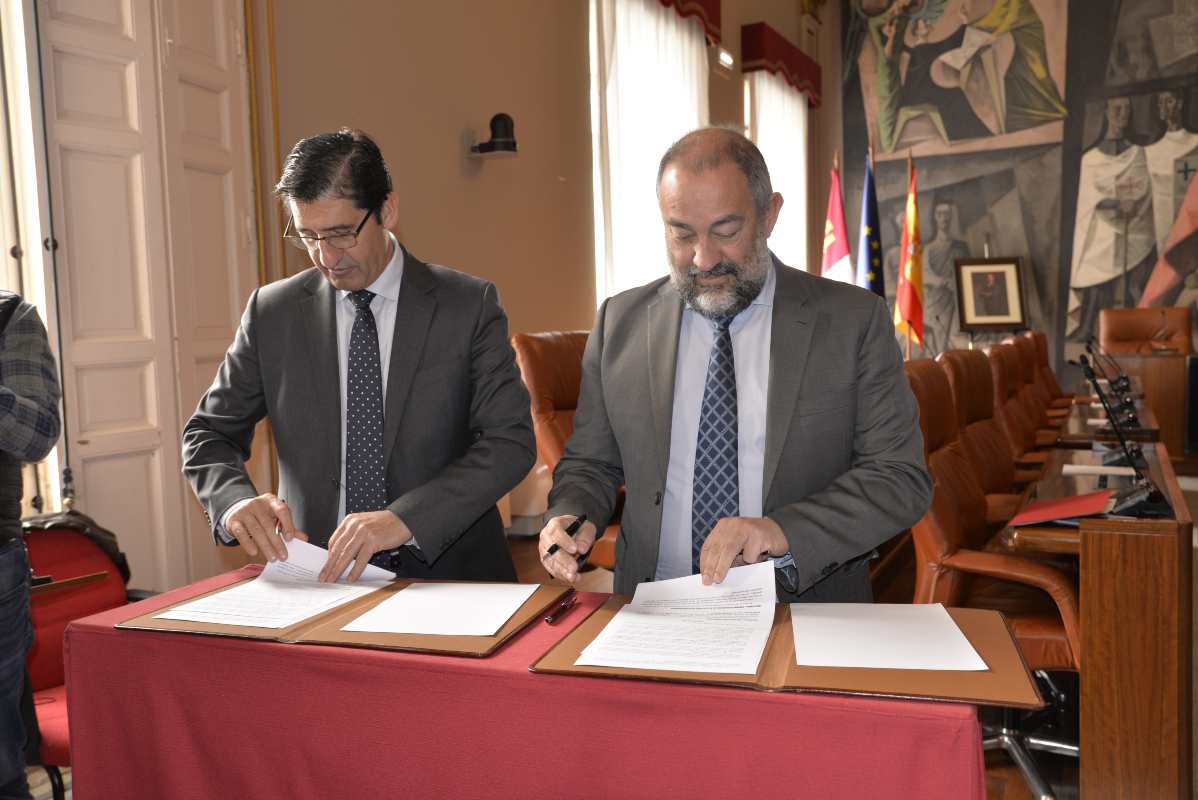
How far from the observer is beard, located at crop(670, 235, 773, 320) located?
66.9 inches

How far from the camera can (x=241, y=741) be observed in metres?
1.37

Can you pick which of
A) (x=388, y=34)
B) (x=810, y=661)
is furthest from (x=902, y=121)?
(x=810, y=661)

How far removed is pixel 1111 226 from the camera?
9.94 metres

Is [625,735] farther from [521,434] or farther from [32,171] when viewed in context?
[32,171]

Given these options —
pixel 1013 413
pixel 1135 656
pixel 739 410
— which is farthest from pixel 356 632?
pixel 1013 413

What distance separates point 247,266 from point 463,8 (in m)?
2.25

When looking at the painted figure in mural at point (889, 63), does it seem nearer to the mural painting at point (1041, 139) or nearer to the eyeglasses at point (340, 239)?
the mural painting at point (1041, 139)

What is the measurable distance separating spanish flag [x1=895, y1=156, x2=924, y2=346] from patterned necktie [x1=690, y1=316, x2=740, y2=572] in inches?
329

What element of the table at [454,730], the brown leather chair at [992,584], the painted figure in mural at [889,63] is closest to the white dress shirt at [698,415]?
the table at [454,730]

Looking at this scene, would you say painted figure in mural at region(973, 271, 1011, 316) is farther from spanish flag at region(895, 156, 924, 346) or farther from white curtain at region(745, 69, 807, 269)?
white curtain at region(745, 69, 807, 269)

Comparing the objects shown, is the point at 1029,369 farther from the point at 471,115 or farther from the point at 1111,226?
the point at 471,115

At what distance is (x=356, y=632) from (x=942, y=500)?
216 cm

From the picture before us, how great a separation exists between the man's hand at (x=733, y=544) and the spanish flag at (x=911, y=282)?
8619 millimetres

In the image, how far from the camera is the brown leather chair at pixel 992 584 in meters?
2.69
